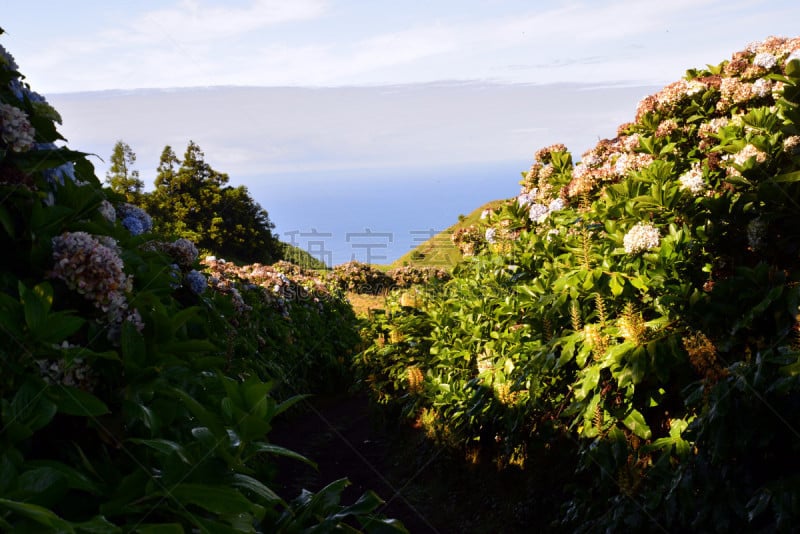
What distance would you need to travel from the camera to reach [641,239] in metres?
3.92

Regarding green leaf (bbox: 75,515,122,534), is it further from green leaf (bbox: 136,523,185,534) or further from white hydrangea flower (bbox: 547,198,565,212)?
white hydrangea flower (bbox: 547,198,565,212)

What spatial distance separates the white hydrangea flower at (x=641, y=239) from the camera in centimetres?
390

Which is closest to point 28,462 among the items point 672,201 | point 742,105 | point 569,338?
point 569,338

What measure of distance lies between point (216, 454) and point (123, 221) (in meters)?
1.85

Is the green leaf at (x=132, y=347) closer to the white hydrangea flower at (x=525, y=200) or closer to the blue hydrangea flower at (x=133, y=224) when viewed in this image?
the blue hydrangea flower at (x=133, y=224)

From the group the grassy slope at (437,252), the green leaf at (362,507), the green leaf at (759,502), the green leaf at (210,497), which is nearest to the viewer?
Answer: the green leaf at (210,497)

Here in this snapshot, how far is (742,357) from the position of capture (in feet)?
11.5

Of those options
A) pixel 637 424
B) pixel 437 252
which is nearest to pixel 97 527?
pixel 637 424

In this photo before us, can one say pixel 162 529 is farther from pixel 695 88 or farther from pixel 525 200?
pixel 525 200

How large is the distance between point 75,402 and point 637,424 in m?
3.06

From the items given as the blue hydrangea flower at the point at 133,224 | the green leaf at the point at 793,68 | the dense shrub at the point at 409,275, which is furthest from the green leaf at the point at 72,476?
the dense shrub at the point at 409,275

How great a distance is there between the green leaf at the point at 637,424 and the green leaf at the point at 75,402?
2.98 meters

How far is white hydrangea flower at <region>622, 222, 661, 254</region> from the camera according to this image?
12.8ft

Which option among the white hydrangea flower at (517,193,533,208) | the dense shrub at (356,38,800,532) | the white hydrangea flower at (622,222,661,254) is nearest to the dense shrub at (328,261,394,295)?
the white hydrangea flower at (517,193,533,208)
